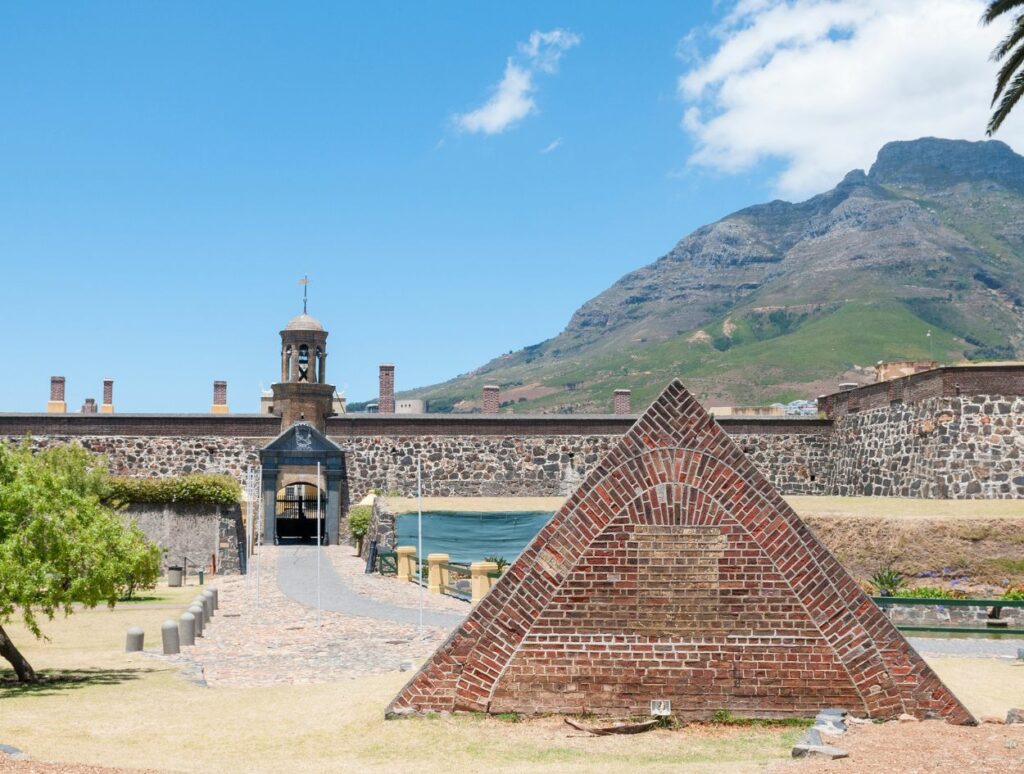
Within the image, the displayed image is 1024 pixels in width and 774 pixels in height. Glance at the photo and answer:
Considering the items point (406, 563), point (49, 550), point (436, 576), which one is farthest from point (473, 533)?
point (49, 550)

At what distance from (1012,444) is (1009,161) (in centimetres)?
17885

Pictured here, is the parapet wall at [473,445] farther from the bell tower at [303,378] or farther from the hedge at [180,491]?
the hedge at [180,491]

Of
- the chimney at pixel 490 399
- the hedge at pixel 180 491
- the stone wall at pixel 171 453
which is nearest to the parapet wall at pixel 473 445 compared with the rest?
the stone wall at pixel 171 453

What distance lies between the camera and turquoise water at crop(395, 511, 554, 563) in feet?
96.7

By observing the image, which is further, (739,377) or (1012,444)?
(739,377)

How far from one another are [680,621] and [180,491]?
25.0 metres

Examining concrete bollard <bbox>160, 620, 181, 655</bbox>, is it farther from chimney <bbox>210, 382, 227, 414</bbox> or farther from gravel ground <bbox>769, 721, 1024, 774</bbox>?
chimney <bbox>210, 382, 227, 414</bbox>

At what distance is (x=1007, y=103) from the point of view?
1873 centimetres

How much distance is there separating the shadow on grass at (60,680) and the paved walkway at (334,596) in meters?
4.87

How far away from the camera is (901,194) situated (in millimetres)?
184250

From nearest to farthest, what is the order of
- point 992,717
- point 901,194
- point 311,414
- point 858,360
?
1. point 992,717
2. point 311,414
3. point 858,360
4. point 901,194

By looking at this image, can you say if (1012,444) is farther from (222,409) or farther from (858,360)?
(858,360)

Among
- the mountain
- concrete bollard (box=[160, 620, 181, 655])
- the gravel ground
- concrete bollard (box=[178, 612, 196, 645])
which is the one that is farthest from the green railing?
the mountain

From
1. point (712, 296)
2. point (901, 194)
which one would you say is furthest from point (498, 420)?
point (901, 194)
